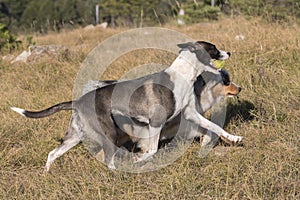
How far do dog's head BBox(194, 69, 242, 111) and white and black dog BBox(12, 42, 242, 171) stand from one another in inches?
15.6

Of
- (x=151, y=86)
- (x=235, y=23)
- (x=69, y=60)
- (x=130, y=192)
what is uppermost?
(x=151, y=86)

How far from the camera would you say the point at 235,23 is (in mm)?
7840

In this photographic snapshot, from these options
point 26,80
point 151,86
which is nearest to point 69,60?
point 26,80

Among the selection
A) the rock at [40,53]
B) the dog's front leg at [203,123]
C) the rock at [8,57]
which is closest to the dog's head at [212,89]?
the dog's front leg at [203,123]

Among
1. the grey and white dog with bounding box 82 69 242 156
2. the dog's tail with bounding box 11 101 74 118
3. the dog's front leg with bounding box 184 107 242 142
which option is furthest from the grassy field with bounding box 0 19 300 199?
the dog's tail with bounding box 11 101 74 118

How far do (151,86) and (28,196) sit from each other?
138 cm

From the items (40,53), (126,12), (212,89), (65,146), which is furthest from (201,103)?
(126,12)

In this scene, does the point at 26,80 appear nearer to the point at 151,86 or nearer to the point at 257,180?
the point at 151,86

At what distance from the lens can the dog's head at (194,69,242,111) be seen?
435cm

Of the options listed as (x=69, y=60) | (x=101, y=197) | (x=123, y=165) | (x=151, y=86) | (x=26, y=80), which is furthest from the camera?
(x=69, y=60)

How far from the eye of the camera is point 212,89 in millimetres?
4430

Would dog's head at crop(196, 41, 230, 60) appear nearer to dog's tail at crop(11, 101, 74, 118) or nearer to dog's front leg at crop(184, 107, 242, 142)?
dog's front leg at crop(184, 107, 242, 142)

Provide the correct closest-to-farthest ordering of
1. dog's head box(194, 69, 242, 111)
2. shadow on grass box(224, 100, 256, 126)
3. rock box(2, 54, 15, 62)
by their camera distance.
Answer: dog's head box(194, 69, 242, 111) < shadow on grass box(224, 100, 256, 126) < rock box(2, 54, 15, 62)

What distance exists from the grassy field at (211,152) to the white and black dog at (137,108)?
216mm
